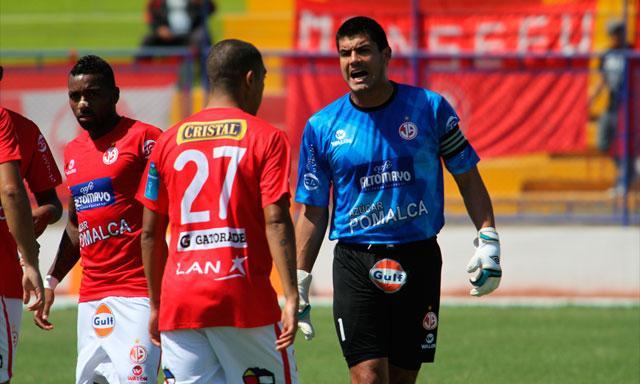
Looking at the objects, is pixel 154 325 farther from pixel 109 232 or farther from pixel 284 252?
pixel 109 232

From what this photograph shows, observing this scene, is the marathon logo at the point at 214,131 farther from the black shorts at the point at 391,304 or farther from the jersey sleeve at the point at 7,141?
the black shorts at the point at 391,304

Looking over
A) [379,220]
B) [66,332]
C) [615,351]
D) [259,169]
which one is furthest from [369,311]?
[66,332]

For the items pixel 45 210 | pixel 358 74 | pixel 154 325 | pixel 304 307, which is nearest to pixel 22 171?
pixel 45 210

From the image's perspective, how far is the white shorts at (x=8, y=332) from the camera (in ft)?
21.8

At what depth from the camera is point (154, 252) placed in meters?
5.95

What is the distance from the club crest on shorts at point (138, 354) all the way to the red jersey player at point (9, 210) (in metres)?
0.58

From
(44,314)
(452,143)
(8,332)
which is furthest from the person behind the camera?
(452,143)

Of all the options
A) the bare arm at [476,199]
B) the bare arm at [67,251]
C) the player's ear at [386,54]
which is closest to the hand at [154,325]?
the bare arm at [67,251]

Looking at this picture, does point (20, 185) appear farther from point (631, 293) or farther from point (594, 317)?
point (631, 293)

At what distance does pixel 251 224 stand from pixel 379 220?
1515mm

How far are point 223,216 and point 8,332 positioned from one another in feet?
5.75

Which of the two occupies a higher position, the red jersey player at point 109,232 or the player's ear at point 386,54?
the player's ear at point 386,54

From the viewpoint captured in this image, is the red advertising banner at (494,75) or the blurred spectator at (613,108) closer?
the blurred spectator at (613,108)

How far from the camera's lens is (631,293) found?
14.8m
